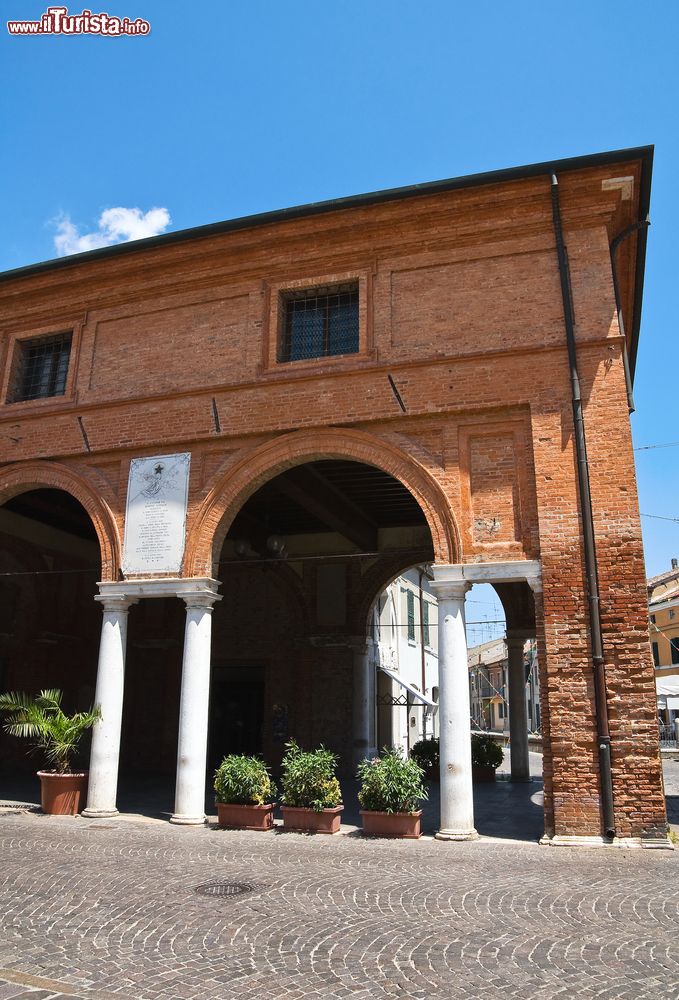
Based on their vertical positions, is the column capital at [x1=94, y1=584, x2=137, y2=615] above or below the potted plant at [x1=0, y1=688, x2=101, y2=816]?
above

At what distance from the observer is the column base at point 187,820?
9516mm

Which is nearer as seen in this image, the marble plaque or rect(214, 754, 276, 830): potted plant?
rect(214, 754, 276, 830): potted plant

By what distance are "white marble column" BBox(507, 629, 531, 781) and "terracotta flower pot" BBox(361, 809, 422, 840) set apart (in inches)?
307

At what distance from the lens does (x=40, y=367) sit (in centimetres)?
1308

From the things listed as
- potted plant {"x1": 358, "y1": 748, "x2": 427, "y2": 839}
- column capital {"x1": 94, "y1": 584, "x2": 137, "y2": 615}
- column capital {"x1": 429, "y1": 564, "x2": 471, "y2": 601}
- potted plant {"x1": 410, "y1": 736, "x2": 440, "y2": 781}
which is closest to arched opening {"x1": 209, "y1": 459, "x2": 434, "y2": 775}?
potted plant {"x1": 410, "y1": 736, "x2": 440, "y2": 781}

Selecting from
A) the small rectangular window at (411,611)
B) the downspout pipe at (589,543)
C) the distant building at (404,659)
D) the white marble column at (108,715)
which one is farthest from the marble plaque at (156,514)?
the small rectangular window at (411,611)

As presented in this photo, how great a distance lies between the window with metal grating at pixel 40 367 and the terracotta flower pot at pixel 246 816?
7.46 m

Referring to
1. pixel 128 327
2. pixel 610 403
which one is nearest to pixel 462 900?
pixel 610 403

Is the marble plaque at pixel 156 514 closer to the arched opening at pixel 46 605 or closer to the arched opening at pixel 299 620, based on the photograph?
the arched opening at pixel 299 620

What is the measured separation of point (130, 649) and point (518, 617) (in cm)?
921

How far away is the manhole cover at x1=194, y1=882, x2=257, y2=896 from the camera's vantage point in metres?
6.04

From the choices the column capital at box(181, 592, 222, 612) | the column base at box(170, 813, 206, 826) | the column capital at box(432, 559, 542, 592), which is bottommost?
the column base at box(170, 813, 206, 826)

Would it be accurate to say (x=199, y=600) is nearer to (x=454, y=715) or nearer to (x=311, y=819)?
(x=311, y=819)

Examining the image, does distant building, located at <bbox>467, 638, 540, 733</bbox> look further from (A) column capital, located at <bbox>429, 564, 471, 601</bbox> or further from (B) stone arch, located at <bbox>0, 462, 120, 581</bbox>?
(A) column capital, located at <bbox>429, 564, 471, 601</bbox>
